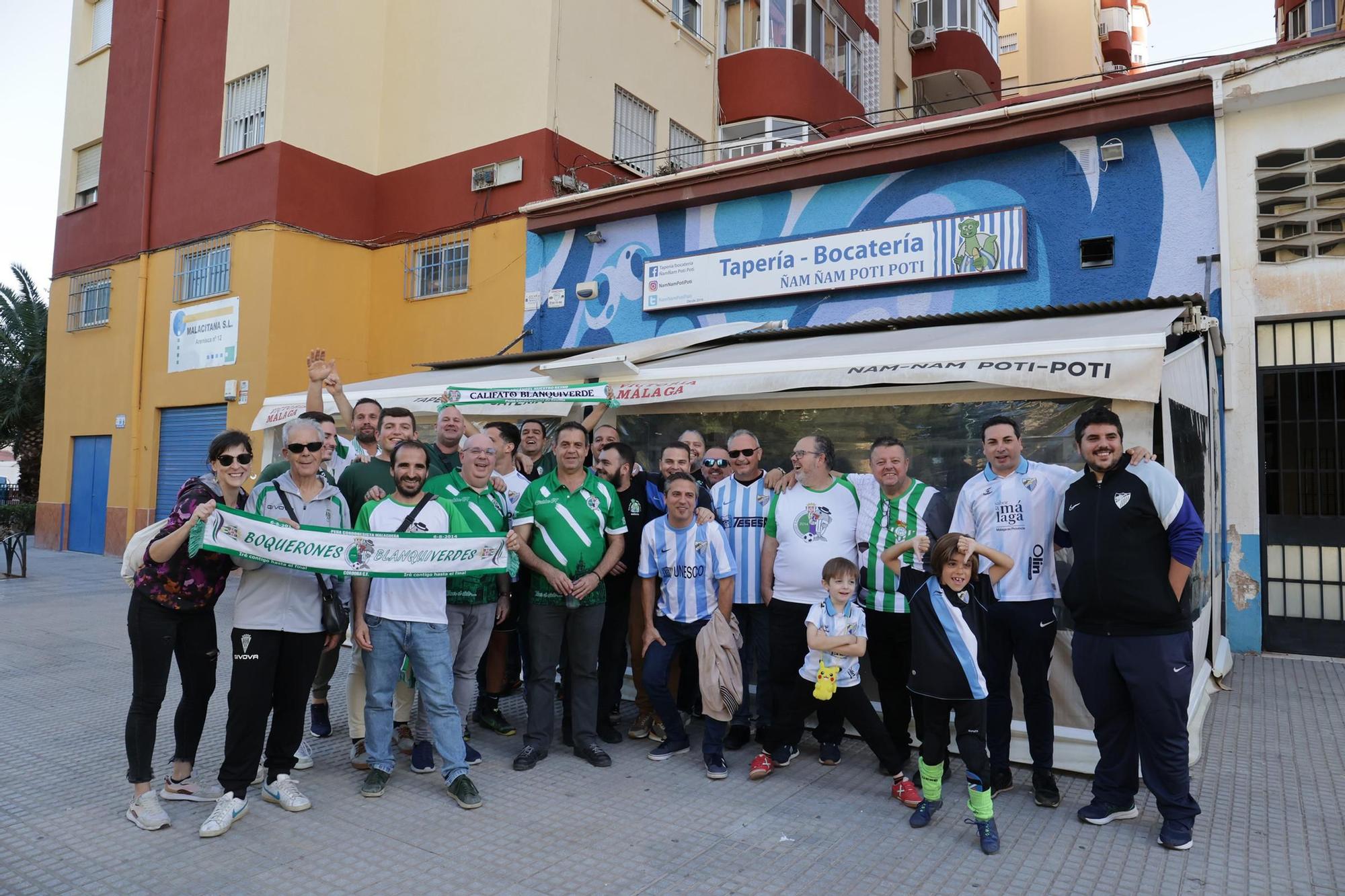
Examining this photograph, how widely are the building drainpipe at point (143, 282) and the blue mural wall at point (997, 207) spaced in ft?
28.1

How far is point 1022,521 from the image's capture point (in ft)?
14.6

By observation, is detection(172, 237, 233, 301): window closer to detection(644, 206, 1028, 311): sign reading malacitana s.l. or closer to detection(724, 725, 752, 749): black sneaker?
detection(644, 206, 1028, 311): sign reading malacitana s.l.

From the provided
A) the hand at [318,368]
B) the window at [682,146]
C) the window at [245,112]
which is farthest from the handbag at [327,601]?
the window at [682,146]

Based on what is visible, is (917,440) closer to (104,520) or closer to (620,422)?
(620,422)

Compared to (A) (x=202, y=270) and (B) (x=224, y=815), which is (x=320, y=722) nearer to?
(B) (x=224, y=815)

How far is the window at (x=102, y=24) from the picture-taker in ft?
54.3

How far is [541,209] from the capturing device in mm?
12055

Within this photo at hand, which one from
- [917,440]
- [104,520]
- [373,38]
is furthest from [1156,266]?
[104,520]

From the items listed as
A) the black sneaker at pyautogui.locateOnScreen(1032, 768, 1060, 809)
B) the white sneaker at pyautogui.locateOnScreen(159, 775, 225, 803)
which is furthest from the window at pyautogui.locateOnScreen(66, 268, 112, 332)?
the black sneaker at pyautogui.locateOnScreen(1032, 768, 1060, 809)

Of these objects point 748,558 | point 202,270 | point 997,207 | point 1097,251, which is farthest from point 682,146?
point 748,558

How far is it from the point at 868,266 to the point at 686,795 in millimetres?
6618

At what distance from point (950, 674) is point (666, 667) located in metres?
1.67

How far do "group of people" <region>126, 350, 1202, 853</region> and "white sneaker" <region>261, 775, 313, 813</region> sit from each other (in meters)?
0.01

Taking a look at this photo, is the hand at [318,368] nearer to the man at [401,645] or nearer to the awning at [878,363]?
the man at [401,645]
